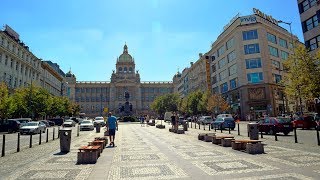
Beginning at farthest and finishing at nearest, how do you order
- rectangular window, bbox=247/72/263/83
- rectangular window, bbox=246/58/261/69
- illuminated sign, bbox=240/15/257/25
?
1. illuminated sign, bbox=240/15/257/25
2. rectangular window, bbox=246/58/261/69
3. rectangular window, bbox=247/72/263/83

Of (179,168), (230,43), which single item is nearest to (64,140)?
(179,168)

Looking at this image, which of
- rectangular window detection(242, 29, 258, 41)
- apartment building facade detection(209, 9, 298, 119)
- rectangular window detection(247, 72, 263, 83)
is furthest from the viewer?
rectangular window detection(242, 29, 258, 41)

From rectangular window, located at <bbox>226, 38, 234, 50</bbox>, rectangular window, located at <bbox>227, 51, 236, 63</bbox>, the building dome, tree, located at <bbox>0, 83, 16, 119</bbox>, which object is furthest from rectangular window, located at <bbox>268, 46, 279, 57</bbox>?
the building dome

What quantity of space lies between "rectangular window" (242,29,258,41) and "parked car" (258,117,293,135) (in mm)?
36340

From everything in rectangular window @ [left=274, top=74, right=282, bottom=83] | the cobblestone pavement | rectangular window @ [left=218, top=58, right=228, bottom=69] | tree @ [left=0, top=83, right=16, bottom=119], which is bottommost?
the cobblestone pavement

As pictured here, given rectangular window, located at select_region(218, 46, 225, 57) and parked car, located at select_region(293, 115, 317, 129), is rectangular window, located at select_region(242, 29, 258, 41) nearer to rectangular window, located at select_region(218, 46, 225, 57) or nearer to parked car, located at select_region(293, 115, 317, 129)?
rectangular window, located at select_region(218, 46, 225, 57)

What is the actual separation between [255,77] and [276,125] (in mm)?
34950

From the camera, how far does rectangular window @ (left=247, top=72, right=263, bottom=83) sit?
54.2m

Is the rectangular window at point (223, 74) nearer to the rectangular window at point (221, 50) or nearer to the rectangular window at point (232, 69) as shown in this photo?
the rectangular window at point (232, 69)

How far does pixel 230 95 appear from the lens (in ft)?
201

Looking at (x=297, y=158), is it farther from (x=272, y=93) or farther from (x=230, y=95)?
(x=230, y=95)

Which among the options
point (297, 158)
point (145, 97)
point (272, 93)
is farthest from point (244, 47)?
point (145, 97)

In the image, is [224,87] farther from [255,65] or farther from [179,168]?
[179,168]

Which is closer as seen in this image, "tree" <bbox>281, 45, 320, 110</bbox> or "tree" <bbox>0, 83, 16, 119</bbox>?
"tree" <bbox>281, 45, 320, 110</bbox>
